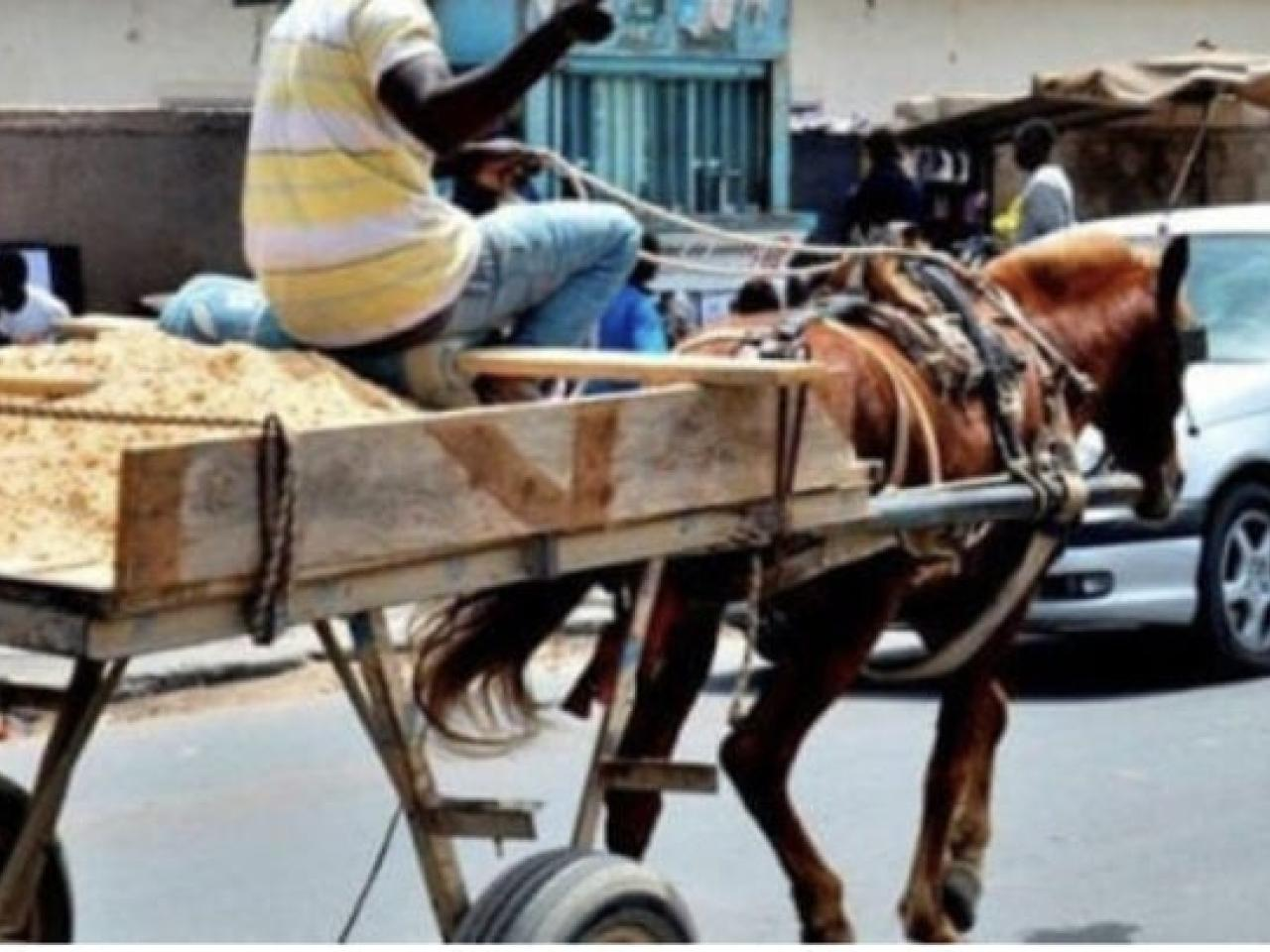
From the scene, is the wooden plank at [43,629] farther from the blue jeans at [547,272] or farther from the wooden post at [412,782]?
the blue jeans at [547,272]

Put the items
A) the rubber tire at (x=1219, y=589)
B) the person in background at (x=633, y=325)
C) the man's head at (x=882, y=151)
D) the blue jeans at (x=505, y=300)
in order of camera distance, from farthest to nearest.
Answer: the man's head at (x=882, y=151)
the rubber tire at (x=1219, y=589)
the person in background at (x=633, y=325)
the blue jeans at (x=505, y=300)

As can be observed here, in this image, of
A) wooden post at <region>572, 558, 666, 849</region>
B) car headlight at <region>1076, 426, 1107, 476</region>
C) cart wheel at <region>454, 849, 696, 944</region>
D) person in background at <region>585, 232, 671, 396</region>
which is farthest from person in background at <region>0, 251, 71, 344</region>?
cart wheel at <region>454, 849, 696, 944</region>

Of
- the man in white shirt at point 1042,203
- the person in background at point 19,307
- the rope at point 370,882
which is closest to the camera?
the rope at point 370,882

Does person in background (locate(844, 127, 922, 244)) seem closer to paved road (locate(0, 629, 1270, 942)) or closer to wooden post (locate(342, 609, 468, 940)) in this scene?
paved road (locate(0, 629, 1270, 942))

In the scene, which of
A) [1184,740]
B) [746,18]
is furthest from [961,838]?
[746,18]

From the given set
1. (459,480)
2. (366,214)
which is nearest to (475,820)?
(459,480)

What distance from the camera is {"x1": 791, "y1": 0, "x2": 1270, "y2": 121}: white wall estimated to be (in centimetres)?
3038

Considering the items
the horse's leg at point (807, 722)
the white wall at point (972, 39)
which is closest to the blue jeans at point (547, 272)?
the horse's leg at point (807, 722)

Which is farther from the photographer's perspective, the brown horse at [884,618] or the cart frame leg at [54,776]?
the brown horse at [884,618]

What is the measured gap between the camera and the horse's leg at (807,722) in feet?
24.8

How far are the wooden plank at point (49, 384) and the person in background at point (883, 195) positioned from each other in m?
13.2

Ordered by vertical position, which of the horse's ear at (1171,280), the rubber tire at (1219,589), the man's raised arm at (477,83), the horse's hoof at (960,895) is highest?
the man's raised arm at (477,83)

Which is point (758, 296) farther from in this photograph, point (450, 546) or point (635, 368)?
point (450, 546)

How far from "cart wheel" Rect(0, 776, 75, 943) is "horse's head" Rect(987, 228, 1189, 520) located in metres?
3.00
